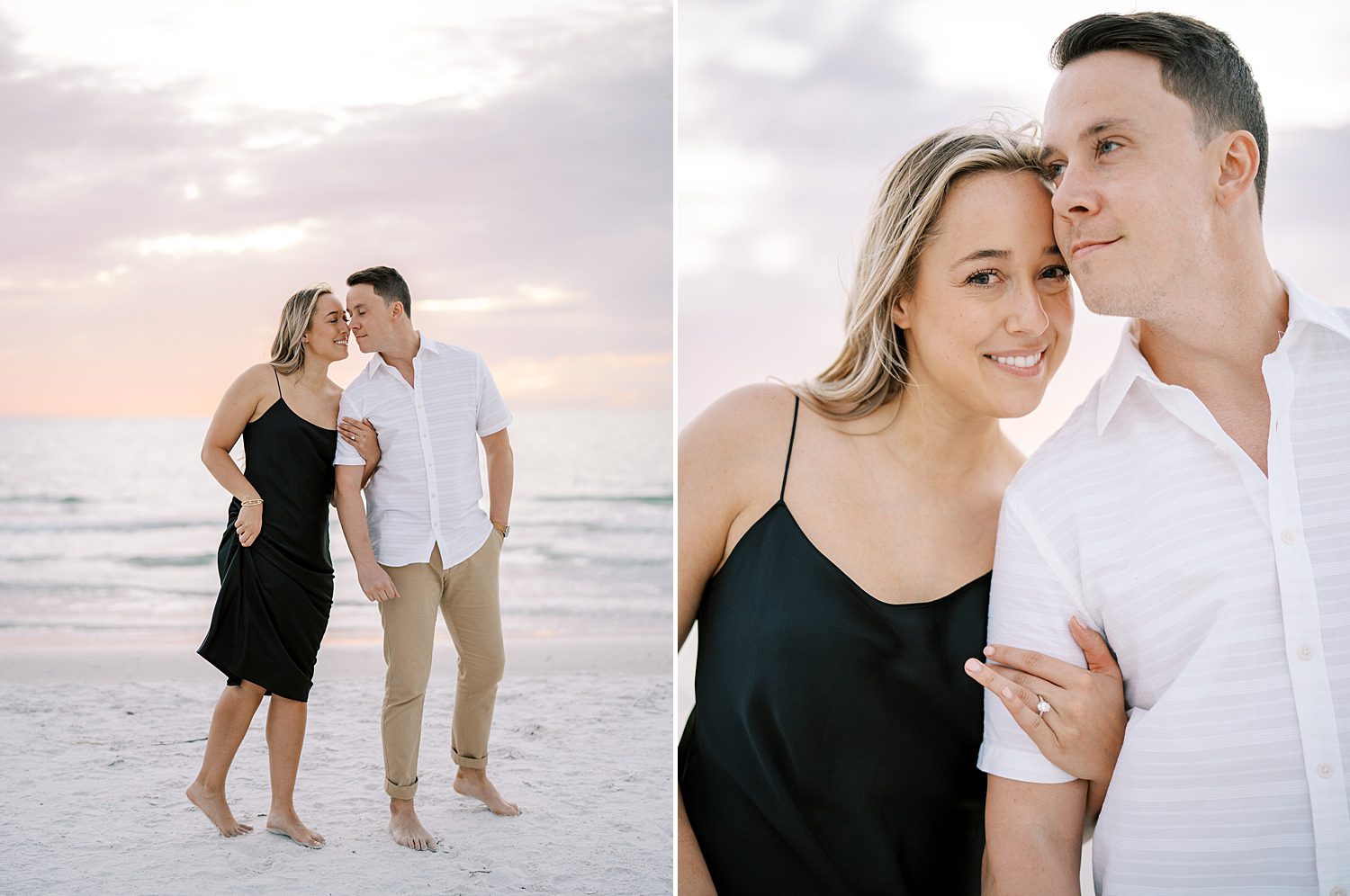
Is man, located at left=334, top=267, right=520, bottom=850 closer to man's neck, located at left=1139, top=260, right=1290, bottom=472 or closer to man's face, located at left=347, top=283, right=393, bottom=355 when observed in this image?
man's face, located at left=347, top=283, right=393, bottom=355

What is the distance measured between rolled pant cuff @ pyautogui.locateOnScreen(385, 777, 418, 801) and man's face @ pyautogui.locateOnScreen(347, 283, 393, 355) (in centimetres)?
159

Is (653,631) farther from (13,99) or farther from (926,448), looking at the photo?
(926,448)

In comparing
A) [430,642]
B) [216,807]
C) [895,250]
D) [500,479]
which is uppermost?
[895,250]

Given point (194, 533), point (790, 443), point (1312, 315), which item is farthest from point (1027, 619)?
point (194, 533)

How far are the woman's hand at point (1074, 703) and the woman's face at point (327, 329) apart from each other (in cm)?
254

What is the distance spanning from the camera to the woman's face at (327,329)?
3785 millimetres

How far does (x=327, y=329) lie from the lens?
12.4 ft

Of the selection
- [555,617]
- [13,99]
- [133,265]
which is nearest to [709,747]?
[555,617]

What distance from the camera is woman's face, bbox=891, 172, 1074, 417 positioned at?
7.04ft

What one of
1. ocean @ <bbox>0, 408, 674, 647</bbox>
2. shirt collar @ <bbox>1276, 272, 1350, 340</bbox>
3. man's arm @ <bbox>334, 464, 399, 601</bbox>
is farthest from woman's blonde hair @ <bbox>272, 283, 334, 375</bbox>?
ocean @ <bbox>0, 408, 674, 647</bbox>

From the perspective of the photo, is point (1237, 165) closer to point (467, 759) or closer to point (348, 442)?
point (348, 442)

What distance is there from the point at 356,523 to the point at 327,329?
2.09 ft

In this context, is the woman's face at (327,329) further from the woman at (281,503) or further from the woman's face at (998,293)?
the woman's face at (998,293)

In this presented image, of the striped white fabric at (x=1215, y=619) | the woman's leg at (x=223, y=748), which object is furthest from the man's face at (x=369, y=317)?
the striped white fabric at (x=1215, y=619)
